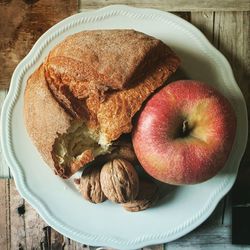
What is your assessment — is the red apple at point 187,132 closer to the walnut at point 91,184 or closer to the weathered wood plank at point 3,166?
the walnut at point 91,184

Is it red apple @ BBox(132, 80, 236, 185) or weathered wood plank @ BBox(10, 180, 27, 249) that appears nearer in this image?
red apple @ BBox(132, 80, 236, 185)

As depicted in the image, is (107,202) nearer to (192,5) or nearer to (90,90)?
(90,90)

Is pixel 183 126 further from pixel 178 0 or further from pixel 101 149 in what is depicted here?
pixel 178 0

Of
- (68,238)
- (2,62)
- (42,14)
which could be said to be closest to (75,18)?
(42,14)

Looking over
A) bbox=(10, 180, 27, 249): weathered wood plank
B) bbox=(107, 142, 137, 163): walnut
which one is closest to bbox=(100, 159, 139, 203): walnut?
bbox=(107, 142, 137, 163): walnut

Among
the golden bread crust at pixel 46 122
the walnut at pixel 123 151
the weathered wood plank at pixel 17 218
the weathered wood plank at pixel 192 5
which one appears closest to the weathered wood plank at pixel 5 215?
the weathered wood plank at pixel 17 218

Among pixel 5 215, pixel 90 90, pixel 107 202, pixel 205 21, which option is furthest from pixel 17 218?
pixel 205 21

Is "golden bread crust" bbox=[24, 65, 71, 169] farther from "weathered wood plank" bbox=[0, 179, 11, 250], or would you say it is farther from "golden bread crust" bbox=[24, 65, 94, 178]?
"weathered wood plank" bbox=[0, 179, 11, 250]
